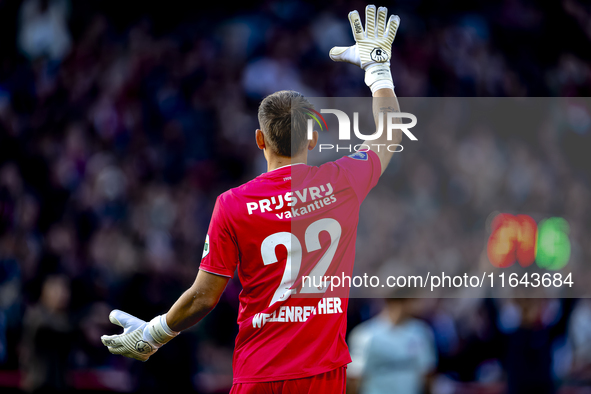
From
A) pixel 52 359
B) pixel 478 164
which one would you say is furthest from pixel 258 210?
pixel 478 164

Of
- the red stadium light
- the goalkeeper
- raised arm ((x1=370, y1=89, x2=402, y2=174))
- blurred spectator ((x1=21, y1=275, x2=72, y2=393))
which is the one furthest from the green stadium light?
blurred spectator ((x1=21, y1=275, x2=72, y2=393))

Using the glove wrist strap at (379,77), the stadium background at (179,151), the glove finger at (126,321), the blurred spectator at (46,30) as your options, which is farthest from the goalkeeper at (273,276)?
the blurred spectator at (46,30)

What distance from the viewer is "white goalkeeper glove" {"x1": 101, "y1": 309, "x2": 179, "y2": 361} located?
3.08 metres

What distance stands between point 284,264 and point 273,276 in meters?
0.08

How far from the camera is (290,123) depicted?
2.92 metres

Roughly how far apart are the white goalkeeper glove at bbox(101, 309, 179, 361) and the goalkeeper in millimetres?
19

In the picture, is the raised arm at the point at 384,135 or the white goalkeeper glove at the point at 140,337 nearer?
the white goalkeeper glove at the point at 140,337

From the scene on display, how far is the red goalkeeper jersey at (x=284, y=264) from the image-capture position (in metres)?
2.85

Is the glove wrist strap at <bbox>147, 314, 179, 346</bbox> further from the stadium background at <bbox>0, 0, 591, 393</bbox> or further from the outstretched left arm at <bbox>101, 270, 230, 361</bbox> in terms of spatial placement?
the stadium background at <bbox>0, 0, 591, 393</bbox>

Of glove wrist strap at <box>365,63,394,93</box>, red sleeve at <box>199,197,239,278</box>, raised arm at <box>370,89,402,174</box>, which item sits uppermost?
glove wrist strap at <box>365,63,394,93</box>

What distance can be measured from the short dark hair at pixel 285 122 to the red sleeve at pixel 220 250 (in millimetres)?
409

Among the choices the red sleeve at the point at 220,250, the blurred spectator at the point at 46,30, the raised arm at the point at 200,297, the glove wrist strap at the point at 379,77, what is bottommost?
the raised arm at the point at 200,297

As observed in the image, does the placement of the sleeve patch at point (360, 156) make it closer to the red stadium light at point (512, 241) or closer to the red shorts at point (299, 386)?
the red shorts at point (299, 386)

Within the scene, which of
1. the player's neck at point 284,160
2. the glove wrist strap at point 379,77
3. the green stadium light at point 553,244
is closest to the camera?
the player's neck at point 284,160
